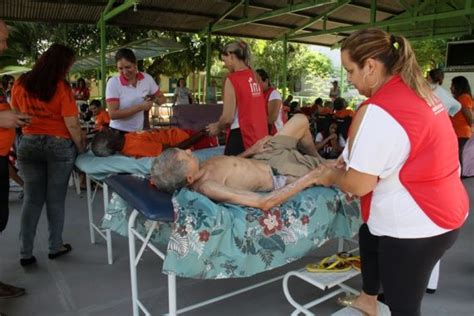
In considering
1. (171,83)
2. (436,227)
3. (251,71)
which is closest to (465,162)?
(251,71)

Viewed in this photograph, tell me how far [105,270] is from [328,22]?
304 inches

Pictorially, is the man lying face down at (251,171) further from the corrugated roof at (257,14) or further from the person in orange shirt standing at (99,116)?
the corrugated roof at (257,14)

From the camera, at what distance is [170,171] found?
1.83 m

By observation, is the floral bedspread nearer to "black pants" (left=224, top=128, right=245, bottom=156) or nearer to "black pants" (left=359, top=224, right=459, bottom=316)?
"black pants" (left=359, top=224, right=459, bottom=316)

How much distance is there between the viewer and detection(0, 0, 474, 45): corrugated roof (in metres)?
5.60

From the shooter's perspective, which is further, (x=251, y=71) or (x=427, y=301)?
(x=251, y=71)

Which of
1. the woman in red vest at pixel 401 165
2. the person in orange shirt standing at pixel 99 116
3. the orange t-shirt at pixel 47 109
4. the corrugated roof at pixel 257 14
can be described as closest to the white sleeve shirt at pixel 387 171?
the woman in red vest at pixel 401 165

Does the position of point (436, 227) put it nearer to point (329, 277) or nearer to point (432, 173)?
point (432, 173)

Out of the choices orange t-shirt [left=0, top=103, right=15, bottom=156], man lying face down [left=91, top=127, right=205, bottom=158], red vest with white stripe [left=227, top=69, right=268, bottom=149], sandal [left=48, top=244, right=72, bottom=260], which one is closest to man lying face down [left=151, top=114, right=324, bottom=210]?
red vest with white stripe [left=227, top=69, right=268, bottom=149]

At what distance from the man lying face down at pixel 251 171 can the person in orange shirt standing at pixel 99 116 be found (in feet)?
6.30

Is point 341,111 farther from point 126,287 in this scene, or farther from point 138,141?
point 126,287

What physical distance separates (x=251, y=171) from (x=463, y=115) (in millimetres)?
2804

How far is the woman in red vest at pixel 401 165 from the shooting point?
1.13 metres

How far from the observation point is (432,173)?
1183mm
